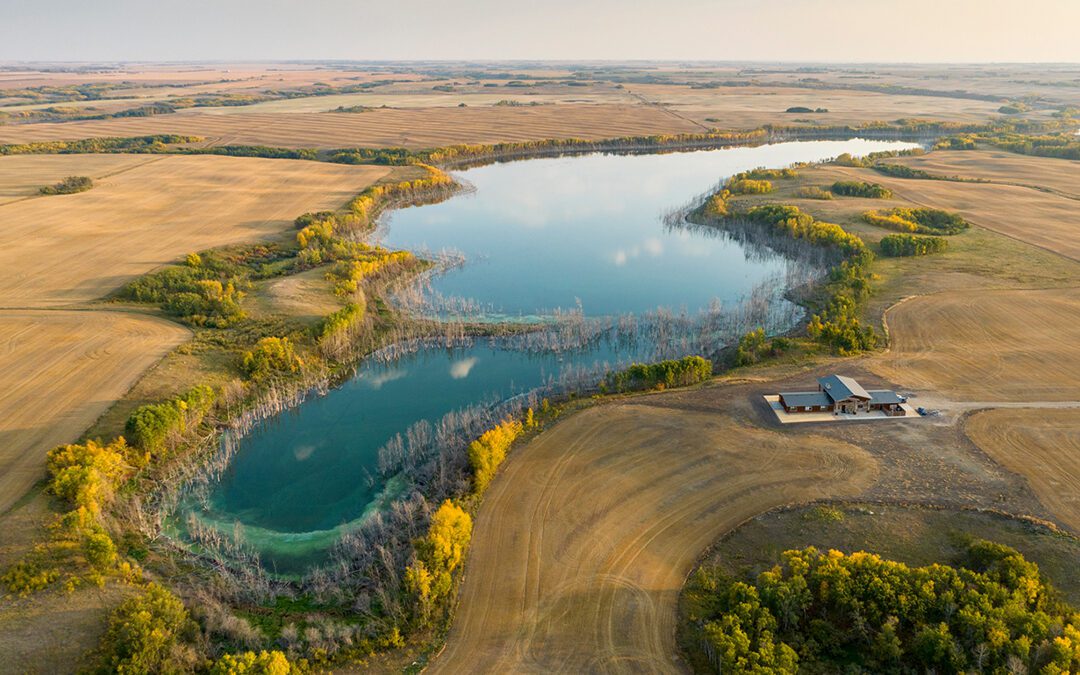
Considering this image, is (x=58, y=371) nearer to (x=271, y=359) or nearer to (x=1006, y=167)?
(x=271, y=359)

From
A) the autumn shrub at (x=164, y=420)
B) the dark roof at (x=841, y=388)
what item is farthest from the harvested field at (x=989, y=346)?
the autumn shrub at (x=164, y=420)

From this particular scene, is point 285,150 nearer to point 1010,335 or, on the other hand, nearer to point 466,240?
point 466,240

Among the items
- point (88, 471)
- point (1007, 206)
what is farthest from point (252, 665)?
point (1007, 206)

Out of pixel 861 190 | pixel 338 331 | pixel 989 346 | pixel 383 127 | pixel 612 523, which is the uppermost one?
pixel 383 127

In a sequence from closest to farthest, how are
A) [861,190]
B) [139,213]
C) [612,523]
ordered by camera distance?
[612,523] → [139,213] → [861,190]

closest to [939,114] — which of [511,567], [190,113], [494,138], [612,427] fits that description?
[494,138]

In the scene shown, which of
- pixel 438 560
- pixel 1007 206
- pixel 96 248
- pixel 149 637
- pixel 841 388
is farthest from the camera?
pixel 1007 206

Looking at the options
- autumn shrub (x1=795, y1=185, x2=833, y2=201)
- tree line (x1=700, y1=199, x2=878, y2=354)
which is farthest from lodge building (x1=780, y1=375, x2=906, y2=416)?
autumn shrub (x1=795, y1=185, x2=833, y2=201)
